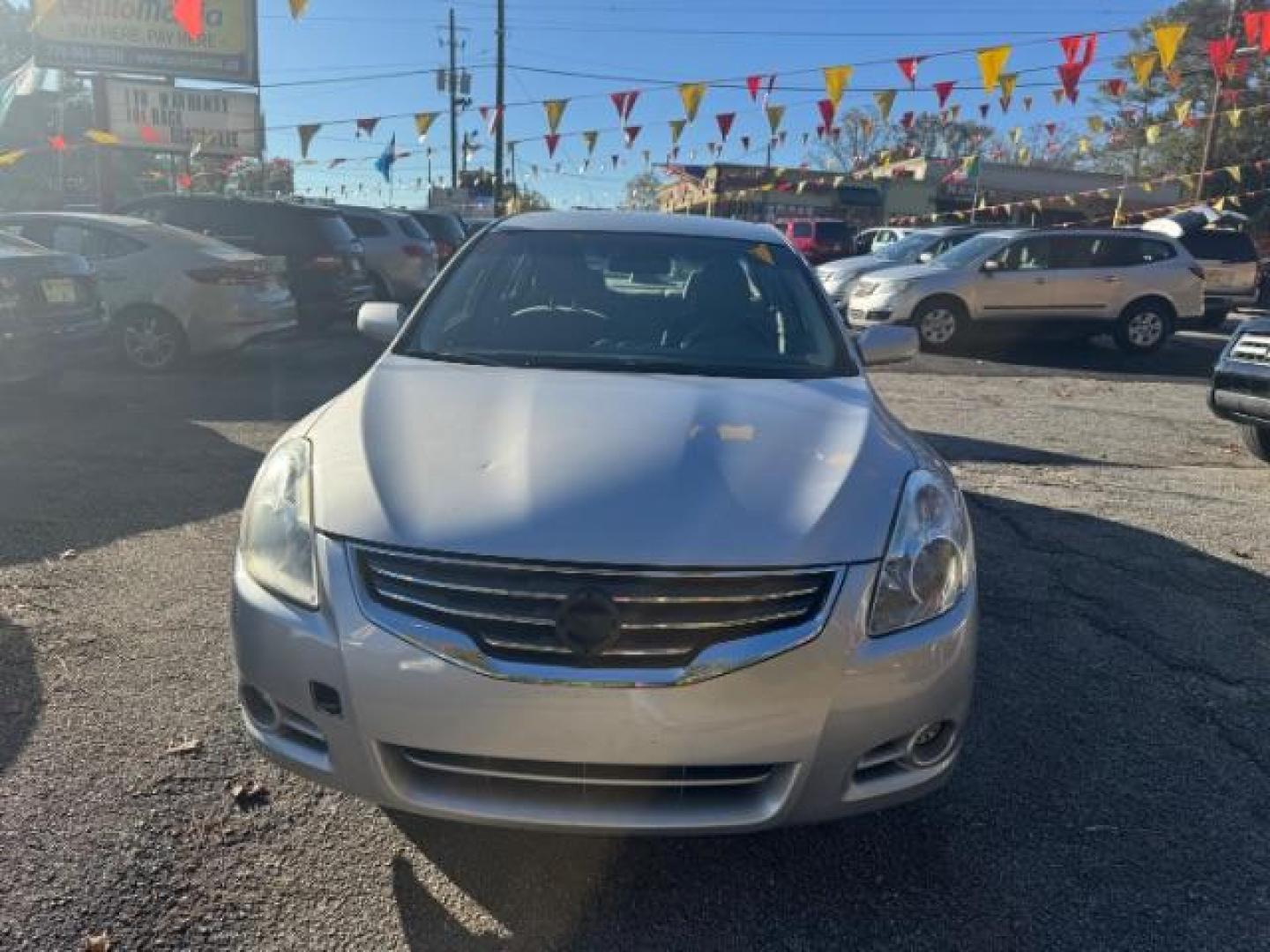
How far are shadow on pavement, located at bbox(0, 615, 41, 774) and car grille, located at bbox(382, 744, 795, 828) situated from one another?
58.1 inches

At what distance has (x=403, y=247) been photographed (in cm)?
1446

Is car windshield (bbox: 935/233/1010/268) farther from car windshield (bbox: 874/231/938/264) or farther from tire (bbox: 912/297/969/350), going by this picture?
car windshield (bbox: 874/231/938/264)

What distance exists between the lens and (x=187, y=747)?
9.43ft

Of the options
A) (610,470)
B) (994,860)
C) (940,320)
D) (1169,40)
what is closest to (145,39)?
(940,320)

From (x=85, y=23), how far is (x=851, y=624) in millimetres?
19088

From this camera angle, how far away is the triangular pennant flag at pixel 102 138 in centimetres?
1664

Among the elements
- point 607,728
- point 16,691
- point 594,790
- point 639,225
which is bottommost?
point 16,691

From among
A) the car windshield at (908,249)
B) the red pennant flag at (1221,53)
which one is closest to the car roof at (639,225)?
the car windshield at (908,249)

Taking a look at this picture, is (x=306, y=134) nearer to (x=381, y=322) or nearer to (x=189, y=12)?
(x=189, y=12)

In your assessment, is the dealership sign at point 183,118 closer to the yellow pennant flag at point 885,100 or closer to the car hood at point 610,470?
the yellow pennant flag at point 885,100

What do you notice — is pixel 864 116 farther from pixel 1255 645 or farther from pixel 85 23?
pixel 1255 645

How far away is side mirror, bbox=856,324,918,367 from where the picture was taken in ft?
12.8

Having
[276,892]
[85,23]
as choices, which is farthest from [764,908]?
[85,23]

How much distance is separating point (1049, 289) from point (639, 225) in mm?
10405
